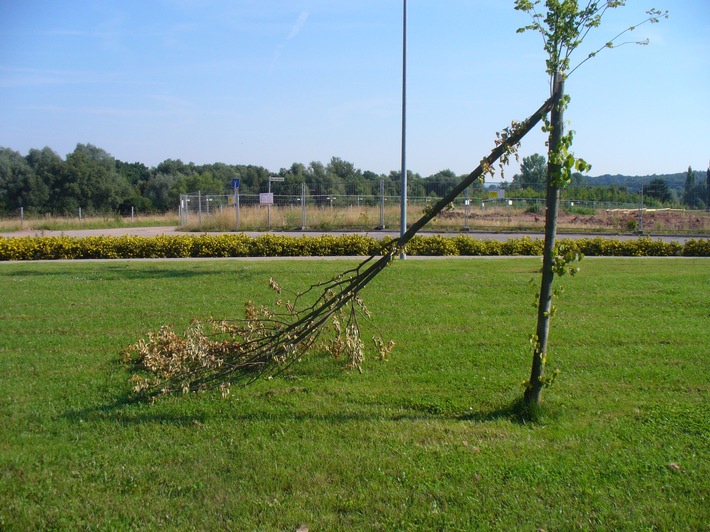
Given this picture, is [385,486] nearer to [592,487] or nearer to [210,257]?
[592,487]

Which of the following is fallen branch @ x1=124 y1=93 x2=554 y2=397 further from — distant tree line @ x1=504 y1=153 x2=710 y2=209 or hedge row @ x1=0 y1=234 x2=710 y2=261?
distant tree line @ x1=504 y1=153 x2=710 y2=209

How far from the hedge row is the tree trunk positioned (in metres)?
12.1

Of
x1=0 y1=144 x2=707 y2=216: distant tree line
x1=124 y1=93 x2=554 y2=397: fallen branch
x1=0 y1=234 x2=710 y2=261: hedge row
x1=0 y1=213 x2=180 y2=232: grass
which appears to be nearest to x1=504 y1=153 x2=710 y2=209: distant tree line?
x1=0 y1=144 x2=707 y2=216: distant tree line

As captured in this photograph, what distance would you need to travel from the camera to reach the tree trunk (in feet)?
15.3

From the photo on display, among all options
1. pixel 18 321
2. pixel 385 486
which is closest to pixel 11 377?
pixel 18 321

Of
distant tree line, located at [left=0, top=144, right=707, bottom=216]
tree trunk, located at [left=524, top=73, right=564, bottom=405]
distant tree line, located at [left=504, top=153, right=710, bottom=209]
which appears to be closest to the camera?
tree trunk, located at [left=524, top=73, right=564, bottom=405]

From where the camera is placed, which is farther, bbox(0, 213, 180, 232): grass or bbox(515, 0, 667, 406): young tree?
bbox(0, 213, 180, 232): grass

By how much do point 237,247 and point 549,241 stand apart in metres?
14.2

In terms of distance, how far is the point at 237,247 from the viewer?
1809 cm

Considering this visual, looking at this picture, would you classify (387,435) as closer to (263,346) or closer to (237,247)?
(263,346)

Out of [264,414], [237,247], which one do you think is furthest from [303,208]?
[264,414]

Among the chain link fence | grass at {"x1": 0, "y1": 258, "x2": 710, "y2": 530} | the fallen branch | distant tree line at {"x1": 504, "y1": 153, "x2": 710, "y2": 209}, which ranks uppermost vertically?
distant tree line at {"x1": 504, "y1": 153, "x2": 710, "y2": 209}

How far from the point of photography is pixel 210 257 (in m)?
18.0

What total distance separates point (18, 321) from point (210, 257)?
32.3 feet
